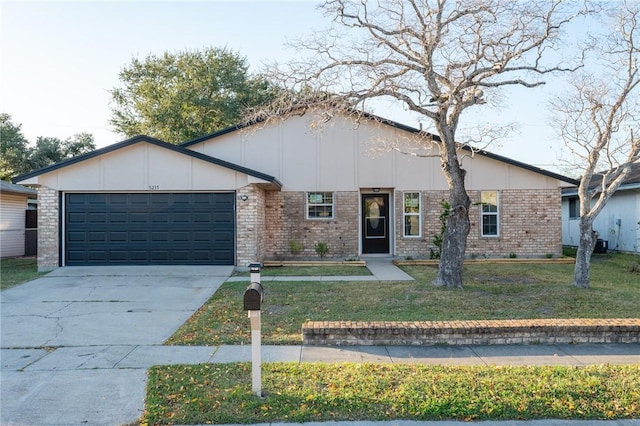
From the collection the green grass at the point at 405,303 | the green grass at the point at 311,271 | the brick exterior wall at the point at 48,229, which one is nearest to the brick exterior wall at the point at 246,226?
the green grass at the point at 311,271

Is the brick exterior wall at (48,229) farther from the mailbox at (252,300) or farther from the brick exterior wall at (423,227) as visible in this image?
the mailbox at (252,300)

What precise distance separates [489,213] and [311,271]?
23.0 feet

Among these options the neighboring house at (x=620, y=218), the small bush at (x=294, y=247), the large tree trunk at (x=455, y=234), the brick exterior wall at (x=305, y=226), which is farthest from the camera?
the neighboring house at (x=620, y=218)

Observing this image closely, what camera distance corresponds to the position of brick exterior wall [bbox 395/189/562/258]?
15.7m

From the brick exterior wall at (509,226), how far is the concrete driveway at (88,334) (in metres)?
6.74

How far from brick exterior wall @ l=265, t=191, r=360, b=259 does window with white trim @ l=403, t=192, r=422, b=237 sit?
1.74m

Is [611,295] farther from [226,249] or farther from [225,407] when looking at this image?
[226,249]

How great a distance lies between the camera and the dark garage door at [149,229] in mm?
12969

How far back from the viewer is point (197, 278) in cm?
1158

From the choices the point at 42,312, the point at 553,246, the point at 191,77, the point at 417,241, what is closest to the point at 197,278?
the point at 42,312

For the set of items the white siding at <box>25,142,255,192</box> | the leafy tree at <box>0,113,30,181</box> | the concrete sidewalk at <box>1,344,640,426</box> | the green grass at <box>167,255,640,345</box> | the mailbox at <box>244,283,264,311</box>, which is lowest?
the concrete sidewalk at <box>1,344,640,426</box>

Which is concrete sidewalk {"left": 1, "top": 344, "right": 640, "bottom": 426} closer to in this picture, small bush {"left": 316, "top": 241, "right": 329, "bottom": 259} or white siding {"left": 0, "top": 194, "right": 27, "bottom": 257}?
small bush {"left": 316, "top": 241, "right": 329, "bottom": 259}

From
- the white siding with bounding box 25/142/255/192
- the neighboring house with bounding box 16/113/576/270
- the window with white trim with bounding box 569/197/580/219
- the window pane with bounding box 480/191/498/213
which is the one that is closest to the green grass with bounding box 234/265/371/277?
the neighboring house with bounding box 16/113/576/270

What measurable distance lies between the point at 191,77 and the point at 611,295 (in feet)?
91.9
